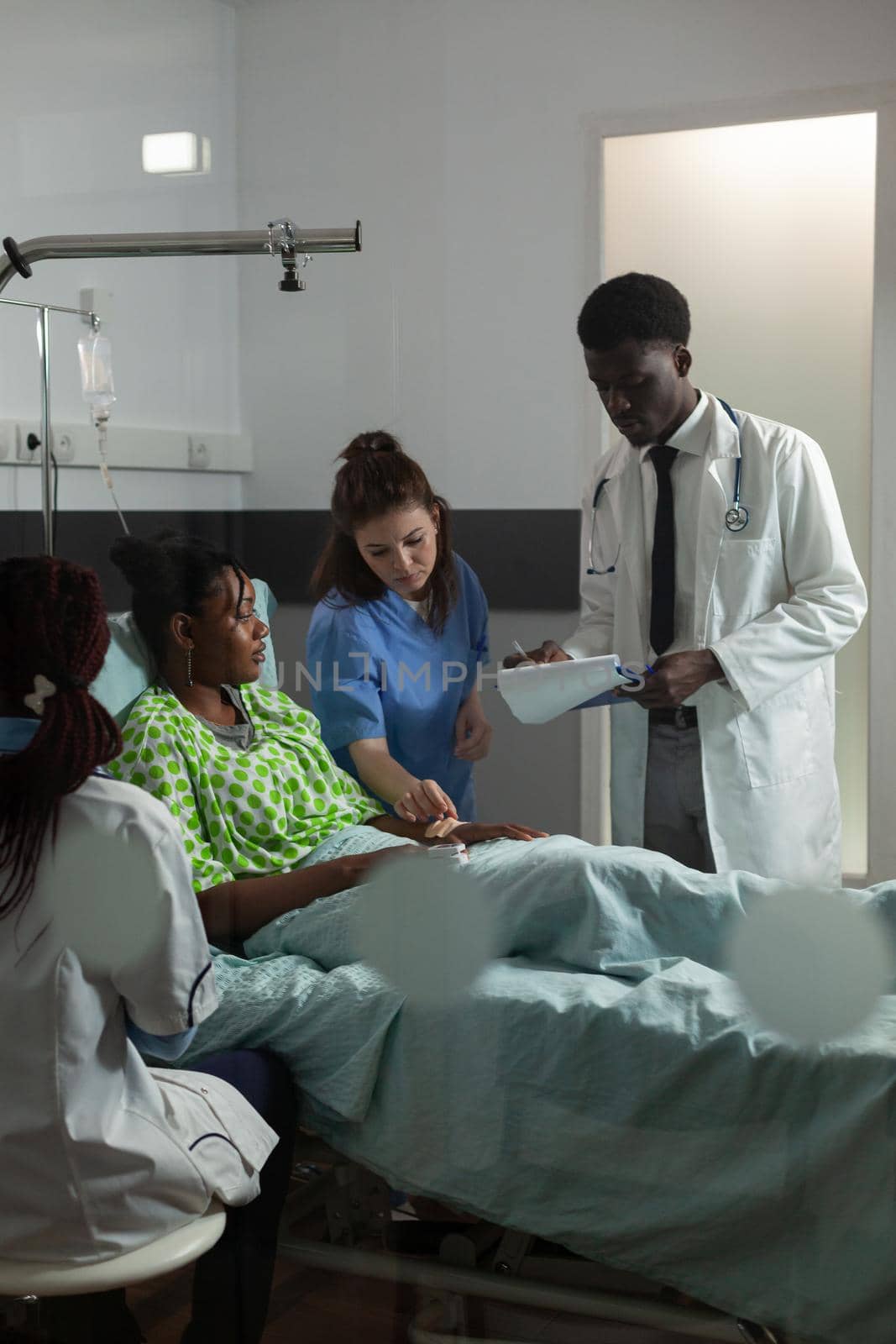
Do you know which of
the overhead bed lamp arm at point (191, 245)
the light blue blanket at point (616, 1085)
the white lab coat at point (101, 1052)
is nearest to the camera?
the white lab coat at point (101, 1052)

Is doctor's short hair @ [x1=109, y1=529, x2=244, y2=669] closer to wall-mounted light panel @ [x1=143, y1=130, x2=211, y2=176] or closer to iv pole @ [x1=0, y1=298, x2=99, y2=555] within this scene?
iv pole @ [x1=0, y1=298, x2=99, y2=555]

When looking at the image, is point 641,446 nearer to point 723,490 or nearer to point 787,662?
point 723,490

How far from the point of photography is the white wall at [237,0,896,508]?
148cm

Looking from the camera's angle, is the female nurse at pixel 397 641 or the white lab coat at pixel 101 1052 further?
the female nurse at pixel 397 641

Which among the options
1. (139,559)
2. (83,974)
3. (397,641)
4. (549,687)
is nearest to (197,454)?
(139,559)

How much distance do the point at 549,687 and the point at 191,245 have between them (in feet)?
2.55

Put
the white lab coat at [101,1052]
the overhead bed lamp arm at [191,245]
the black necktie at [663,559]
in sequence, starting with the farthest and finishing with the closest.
A: the overhead bed lamp arm at [191,245] < the black necktie at [663,559] < the white lab coat at [101,1052]

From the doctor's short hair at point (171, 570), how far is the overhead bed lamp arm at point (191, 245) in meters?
0.37

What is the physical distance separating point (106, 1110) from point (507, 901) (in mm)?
541

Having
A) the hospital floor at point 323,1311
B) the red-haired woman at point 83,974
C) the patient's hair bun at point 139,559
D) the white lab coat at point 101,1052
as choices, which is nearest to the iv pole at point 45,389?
the patient's hair bun at point 139,559

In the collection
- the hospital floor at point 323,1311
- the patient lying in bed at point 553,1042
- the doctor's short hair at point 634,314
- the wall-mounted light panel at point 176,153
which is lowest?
the hospital floor at point 323,1311

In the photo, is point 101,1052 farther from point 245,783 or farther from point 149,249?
point 149,249

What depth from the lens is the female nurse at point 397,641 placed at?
1593mm

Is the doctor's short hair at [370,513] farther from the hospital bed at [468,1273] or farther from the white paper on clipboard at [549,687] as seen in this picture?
the hospital bed at [468,1273]
